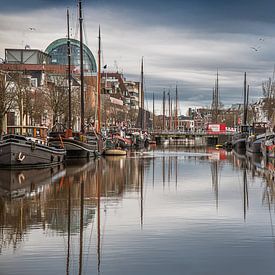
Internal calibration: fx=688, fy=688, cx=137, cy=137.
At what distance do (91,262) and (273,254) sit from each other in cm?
438

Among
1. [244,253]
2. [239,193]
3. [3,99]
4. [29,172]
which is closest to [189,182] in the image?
[239,193]

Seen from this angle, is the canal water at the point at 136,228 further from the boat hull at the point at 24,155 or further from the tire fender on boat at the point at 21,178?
the boat hull at the point at 24,155

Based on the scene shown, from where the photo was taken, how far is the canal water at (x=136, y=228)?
15.3 metres

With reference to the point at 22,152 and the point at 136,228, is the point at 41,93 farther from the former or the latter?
the point at 136,228

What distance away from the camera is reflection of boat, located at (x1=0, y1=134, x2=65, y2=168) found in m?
46.4

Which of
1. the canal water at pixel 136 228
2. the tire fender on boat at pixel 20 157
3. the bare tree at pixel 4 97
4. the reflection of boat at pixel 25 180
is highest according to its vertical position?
the bare tree at pixel 4 97

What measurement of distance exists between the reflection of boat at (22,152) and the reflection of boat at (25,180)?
3.62ft

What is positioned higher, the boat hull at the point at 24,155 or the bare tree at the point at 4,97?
the bare tree at the point at 4,97

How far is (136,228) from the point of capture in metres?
20.5

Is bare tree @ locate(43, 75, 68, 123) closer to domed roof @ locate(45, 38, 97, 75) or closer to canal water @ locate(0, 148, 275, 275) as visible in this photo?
canal water @ locate(0, 148, 275, 275)

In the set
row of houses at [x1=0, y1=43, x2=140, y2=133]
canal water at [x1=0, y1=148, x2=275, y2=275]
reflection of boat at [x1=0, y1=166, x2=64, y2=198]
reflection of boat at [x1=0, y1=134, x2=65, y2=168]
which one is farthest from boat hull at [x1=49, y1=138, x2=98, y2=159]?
canal water at [x1=0, y1=148, x2=275, y2=275]

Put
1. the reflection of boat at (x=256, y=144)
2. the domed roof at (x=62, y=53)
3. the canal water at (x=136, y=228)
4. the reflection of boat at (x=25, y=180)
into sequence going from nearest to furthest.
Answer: the canal water at (x=136, y=228), the reflection of boat at (x=25, y=180), the reflection of boat at (x=256, y=144), the domed roof at (x=62, y=53)

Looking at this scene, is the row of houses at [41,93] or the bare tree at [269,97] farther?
the bare tree at [269,97]

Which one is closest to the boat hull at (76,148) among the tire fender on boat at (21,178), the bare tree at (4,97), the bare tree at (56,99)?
the bare tree at (4,97)
